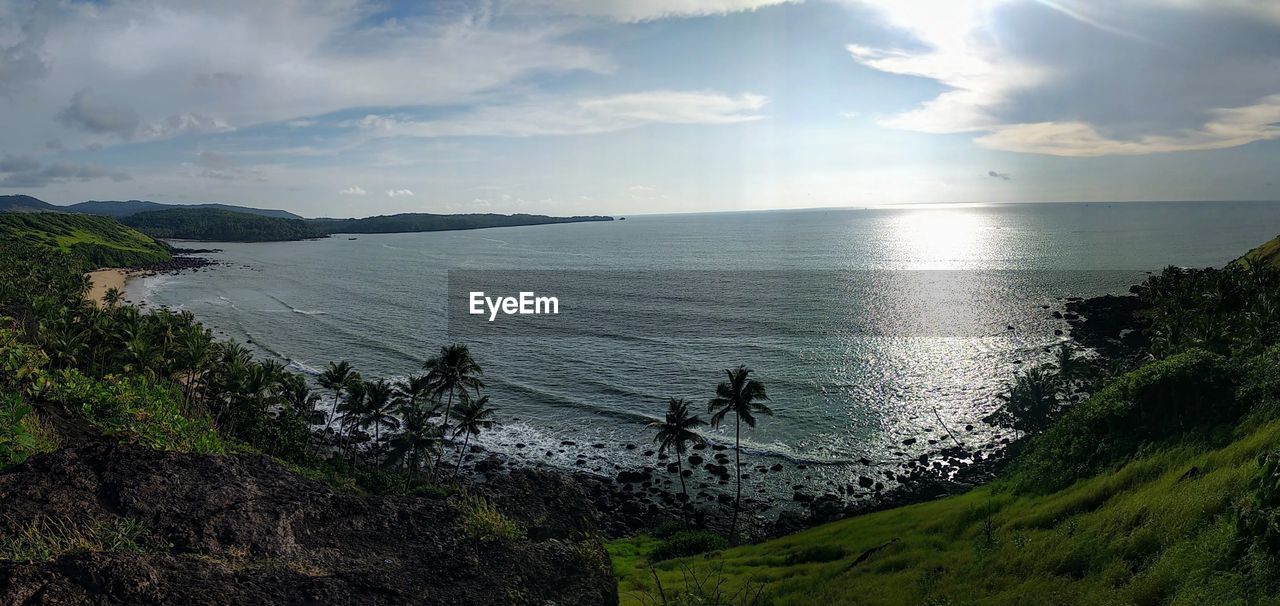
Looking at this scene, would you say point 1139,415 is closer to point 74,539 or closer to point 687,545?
point 687,545

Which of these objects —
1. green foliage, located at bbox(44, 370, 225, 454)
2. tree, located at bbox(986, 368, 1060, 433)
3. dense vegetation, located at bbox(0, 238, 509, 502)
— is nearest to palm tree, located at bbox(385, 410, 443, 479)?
dense vegetation, located at bbox(0, 238, 509, 502)

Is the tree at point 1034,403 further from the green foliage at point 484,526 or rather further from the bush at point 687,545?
the green foliage at point 484,526

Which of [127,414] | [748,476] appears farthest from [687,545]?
[127,414]

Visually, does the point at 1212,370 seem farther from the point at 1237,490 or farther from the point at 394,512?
the point at 394,512

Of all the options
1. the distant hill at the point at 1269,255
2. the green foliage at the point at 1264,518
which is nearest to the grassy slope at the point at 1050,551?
the green foliage at the point at 1264,518

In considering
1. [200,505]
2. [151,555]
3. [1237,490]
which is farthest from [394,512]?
[1237,490]

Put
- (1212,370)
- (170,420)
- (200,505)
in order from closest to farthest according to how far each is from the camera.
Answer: (200,505) → (170,420) → (1212,370)
